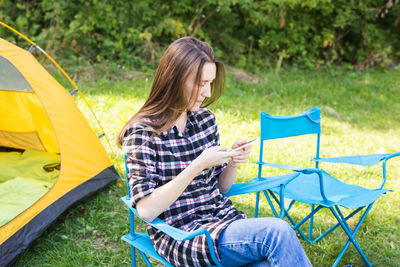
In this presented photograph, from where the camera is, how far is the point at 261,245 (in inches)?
52.0

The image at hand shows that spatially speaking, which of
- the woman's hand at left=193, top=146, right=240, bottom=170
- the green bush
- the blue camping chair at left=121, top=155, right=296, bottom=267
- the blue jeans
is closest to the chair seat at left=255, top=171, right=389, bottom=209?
the blue camping chair at left=121, top=155, right=296, bottom=267

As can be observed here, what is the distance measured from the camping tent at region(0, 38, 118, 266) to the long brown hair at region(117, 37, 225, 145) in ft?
3.23

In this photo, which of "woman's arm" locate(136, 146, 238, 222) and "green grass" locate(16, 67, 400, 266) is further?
"green grass" locate(16, 67, 400, 266)

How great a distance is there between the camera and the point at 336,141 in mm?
3824

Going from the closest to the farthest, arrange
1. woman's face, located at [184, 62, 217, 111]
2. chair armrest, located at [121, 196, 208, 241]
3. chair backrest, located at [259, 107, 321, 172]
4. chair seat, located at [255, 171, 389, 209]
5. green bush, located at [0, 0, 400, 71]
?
chair armrest, located at [121, 196, 208, 241] → woman's face, located at [184, 62, 217, 111] → chair seat, located at [255, 171, 389, 209] → chair backrest, located at [259, 107, 321, 172] → green bush, located at [0, 0, 400, 71]

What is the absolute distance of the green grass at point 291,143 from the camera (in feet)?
7.34

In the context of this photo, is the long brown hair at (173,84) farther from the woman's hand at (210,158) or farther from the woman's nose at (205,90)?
the woman's hand at (210,158)

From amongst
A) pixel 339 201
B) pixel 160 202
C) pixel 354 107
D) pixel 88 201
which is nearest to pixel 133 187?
pixel 160 202

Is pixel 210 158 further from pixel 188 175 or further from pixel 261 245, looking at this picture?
pixel 261 245

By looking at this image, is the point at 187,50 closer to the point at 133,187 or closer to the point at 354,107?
the point at 133,187

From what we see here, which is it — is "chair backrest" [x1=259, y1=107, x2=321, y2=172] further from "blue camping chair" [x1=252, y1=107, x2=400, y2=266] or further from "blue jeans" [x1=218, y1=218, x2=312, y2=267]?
"blue jeans" [x1=218, y1=218, x2=312, y2=267]

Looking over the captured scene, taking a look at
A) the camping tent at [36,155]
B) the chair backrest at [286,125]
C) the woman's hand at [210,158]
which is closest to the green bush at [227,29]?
the camping tent at [36,155]

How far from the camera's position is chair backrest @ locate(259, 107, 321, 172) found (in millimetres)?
2138

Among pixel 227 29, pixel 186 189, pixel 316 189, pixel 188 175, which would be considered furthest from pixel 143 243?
pixel 227 29
